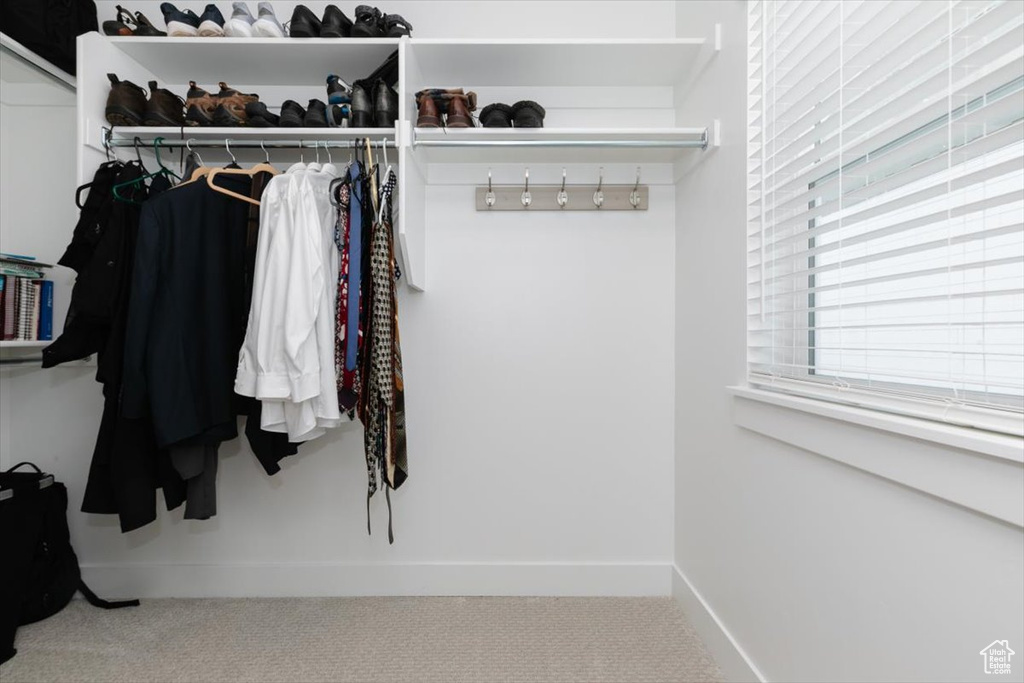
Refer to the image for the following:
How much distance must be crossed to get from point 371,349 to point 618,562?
1.34 metres

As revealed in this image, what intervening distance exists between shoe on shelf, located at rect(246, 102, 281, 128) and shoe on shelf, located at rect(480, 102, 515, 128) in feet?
2.37

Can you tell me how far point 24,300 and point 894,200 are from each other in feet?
8.56

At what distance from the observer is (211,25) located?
1.49 metres

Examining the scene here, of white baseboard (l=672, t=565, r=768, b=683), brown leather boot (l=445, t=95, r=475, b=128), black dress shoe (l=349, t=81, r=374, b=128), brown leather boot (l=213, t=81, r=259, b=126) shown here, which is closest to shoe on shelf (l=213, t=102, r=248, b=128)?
brown leather boot (l=213, t=81, r=259, b=126)

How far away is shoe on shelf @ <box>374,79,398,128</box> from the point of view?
A: 146cm

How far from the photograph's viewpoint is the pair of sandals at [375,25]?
58.7 inches

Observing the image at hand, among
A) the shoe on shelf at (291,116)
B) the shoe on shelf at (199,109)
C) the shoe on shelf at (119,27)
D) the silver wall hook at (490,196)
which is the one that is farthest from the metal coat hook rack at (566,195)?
the shoe on shelf at (119,27)

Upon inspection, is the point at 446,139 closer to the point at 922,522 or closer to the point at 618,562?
the point at 922,522

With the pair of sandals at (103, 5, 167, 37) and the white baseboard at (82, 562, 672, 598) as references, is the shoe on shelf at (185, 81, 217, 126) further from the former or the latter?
the white baseboard at (82, 562, 672, 598)

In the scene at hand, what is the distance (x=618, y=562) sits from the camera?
1.83 meters

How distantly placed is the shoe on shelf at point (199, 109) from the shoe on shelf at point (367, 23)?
539 mm

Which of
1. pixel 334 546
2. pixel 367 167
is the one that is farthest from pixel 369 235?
pixel 334 546

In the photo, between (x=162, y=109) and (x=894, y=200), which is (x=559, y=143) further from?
(x=162, y=109)

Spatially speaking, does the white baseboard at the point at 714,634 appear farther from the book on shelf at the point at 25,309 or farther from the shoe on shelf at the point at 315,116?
the book on shelf at the point at 25,309
